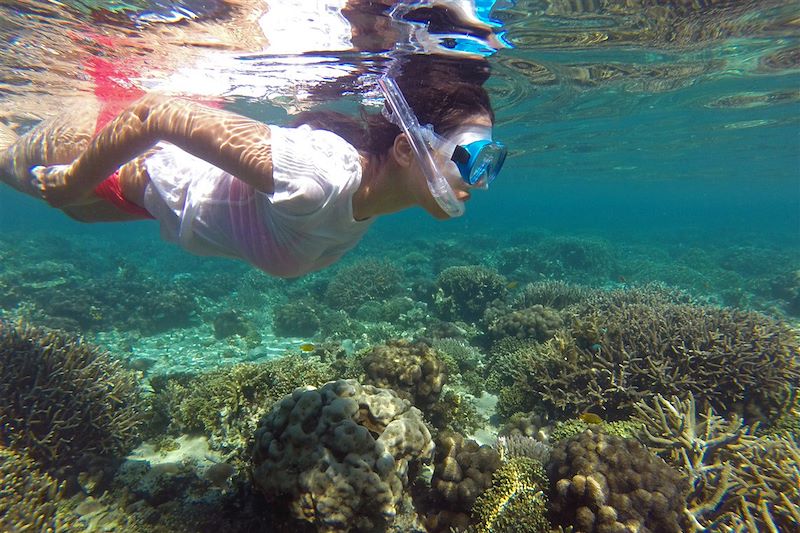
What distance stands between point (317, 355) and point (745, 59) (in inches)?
674

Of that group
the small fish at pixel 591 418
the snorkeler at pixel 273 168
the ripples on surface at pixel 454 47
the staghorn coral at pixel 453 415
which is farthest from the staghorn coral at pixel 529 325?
the snorkeler at pixel 273 168

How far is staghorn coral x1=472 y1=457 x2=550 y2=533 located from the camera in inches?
152

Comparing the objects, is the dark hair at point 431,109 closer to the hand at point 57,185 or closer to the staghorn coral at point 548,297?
the hand at point 57,185

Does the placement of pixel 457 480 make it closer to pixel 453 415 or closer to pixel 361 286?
pixel 453 415

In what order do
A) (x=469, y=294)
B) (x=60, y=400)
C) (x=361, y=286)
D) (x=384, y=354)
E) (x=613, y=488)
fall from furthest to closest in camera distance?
1. (x=361, y=286)
2. (x=469, y=294)
3. (x=384, y=354)
4. (x=60, y=400)
5. (x=613, y=488)

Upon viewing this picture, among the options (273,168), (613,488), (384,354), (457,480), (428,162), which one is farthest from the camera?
(384,354)

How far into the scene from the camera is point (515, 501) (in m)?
4.02

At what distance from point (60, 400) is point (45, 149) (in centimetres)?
384

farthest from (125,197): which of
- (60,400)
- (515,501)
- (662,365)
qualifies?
(662,365)

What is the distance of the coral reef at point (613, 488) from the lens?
140 inches

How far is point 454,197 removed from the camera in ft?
9.11

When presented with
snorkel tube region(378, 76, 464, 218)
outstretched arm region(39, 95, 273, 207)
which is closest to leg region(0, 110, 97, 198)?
outstretched arm region(39, 95, 273, 207)

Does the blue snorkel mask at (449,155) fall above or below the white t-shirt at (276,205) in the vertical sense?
above

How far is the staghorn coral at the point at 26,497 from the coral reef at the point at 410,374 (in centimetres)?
385
